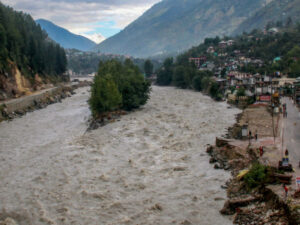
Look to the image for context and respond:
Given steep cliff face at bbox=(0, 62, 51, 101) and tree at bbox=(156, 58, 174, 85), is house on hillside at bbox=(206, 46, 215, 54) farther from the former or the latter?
steep cliff face at bbox=(0, 62, 51, 101)

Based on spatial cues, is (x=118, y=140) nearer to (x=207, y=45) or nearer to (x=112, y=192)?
(x=112, y=192)

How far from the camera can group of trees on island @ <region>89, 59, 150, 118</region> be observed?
2009 inches

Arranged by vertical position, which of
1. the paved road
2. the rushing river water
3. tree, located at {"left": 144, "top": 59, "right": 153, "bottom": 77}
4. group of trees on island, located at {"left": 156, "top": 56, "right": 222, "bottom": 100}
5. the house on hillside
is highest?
the house on hillside

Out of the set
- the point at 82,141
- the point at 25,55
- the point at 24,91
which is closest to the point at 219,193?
the point at 82,141

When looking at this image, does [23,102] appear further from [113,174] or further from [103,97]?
[113,174]

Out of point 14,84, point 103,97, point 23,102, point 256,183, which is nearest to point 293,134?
point 256,183

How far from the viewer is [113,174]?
1017 inches

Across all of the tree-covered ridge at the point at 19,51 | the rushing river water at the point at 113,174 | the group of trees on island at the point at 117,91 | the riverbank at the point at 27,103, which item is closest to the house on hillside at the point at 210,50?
the tree-covered ridge at the point at 19,51

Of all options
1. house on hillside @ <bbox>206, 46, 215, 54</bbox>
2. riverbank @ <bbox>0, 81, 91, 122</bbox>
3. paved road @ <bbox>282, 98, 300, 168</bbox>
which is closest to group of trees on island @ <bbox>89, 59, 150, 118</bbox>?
riverbank @ <bbox>0, 81, 91, 122</bbox>

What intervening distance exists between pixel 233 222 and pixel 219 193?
386 cm

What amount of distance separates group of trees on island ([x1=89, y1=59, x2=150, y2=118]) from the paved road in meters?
25.2

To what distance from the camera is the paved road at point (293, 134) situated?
25.0 m

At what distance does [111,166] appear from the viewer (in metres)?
27.9

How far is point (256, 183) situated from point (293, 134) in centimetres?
1456
